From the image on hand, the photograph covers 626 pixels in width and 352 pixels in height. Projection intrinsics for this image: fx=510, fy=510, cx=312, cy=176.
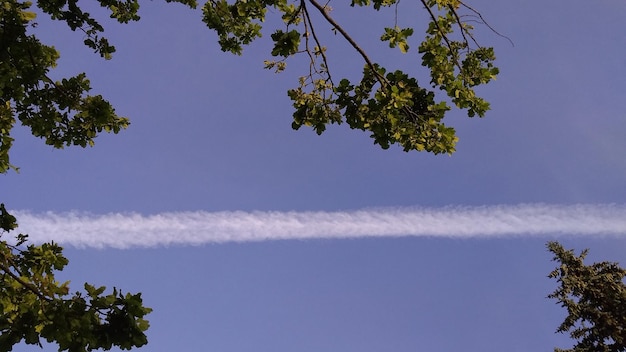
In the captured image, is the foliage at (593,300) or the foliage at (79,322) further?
the foliage at (593,300)

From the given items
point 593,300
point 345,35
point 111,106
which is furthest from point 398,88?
point 593,300

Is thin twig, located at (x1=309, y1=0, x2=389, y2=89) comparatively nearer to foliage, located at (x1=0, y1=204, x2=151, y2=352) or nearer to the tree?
the tree

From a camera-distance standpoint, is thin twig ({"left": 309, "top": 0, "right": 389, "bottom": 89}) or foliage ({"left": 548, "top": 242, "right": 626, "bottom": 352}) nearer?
thin twig ({"left": 309, "top": 0, "right": 389, "bottom": 89})

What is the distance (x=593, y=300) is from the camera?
2273cm

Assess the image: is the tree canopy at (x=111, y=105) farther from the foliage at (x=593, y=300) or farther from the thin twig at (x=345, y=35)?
the foliage at (x=593, y=300)

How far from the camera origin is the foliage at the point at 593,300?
70.1ft

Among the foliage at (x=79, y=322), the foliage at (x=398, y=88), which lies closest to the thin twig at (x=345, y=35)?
the foliage at (x=398, y=88)

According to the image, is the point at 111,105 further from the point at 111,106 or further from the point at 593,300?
the point at 593,300

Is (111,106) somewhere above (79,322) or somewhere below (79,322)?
above

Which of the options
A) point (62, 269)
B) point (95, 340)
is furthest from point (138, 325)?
point (62, 269)

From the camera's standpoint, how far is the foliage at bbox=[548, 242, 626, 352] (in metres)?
21.4

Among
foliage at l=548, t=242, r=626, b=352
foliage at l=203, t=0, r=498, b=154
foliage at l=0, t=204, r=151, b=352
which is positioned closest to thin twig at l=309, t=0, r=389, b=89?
foliage at l=203, t=0, r=498, b=154

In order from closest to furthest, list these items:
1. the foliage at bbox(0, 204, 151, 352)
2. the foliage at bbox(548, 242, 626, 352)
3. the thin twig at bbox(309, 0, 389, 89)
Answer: the foliage at bbox(0, 204, 151, 352)
the thin twig at bbox(309, 0, 389, 89)
the foliage at bbox(548, 242, 626, 352)

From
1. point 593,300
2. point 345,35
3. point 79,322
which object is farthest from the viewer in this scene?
point 593,300
